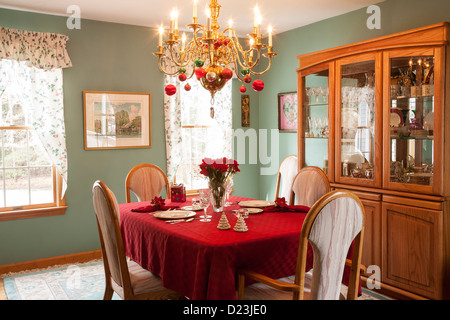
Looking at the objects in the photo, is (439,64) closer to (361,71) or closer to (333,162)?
(361,71)

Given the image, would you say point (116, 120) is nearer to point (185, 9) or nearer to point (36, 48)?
point (36, 48)

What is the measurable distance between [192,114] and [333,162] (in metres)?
1.95

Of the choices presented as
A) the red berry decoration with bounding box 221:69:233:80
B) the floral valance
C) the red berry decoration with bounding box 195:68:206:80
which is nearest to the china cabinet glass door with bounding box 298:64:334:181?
the red berry decoration with bounding box 221:69:233:80

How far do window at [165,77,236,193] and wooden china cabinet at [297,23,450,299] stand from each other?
1558mm

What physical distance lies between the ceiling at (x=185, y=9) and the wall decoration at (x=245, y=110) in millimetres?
1071

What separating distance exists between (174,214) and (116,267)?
1.68 ft

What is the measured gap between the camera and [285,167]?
4.75 metres

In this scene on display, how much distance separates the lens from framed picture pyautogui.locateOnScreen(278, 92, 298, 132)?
493 cm

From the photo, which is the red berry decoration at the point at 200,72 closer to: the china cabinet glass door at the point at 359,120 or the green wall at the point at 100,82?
the china cabinet glass door at the point at 359,120

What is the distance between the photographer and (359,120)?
3.65 meters

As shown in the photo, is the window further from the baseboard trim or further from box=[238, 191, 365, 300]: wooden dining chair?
box=[238, 191, 365, 300]: wooden dining chair

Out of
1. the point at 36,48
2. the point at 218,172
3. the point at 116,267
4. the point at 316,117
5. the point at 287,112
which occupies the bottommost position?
the point at 116,267

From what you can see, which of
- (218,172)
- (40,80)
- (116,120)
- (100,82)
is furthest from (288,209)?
(40,80)
